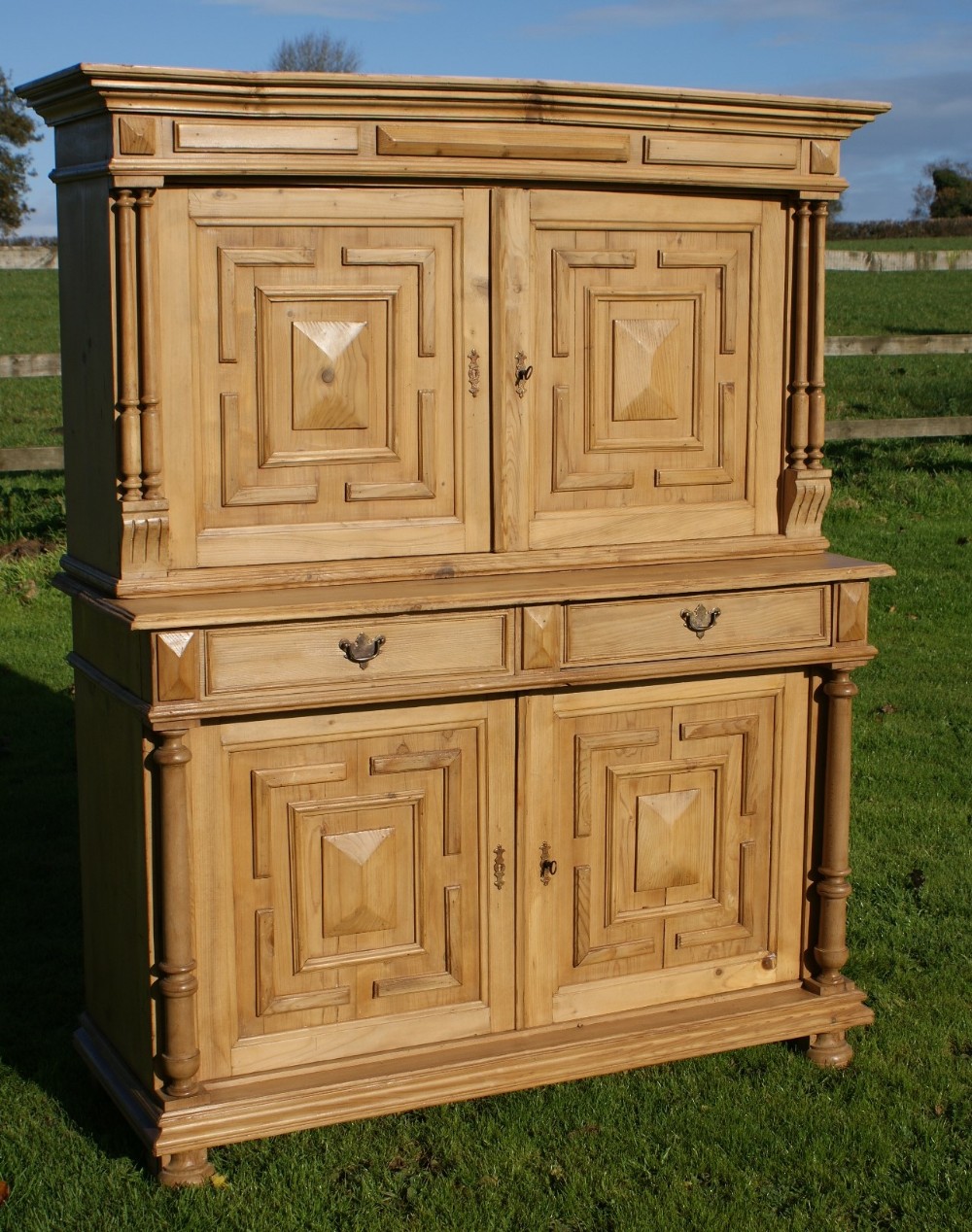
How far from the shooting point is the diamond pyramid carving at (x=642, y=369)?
4.25m

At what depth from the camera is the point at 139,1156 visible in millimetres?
4039

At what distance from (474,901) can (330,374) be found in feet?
4.72

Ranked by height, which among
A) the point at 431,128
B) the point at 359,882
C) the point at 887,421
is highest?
the point at 431,128

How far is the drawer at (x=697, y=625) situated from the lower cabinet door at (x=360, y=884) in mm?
294

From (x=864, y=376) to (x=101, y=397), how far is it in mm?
13836

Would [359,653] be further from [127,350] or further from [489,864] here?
[127,350]

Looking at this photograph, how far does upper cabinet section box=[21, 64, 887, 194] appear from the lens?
369 cm

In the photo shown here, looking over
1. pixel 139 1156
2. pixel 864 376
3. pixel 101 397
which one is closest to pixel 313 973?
pixel 139 1156

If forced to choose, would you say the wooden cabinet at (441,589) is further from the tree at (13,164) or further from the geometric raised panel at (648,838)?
the tree at (13,164)

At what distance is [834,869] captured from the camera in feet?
15.0

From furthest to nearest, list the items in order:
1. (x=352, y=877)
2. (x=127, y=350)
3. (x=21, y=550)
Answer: (x=21, y=550) → (x=352, y=877) → (x=127, y=350)

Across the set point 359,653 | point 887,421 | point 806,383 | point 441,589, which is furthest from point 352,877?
point 887,421

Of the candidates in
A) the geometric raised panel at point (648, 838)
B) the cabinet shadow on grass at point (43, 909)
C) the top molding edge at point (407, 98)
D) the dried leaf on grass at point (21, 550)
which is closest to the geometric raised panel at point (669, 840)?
the geometric raised panel at point (648, 838)

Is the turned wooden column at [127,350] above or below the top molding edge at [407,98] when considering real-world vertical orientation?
below
